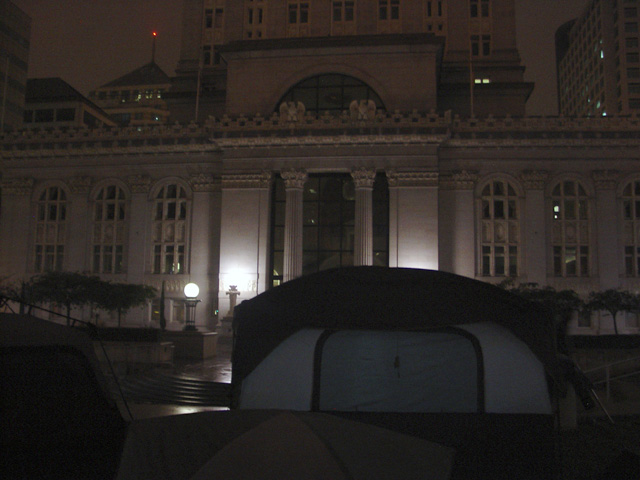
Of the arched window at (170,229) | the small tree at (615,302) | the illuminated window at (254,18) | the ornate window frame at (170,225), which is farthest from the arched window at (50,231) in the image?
the small tree at (615,302)

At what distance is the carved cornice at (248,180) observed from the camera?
123 feet

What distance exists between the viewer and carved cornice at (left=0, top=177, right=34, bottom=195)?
4206cm

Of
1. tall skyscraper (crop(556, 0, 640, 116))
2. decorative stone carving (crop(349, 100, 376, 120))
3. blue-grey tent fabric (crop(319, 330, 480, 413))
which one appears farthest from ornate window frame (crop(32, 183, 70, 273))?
tall skyscraper (crop(556, 0, 640, 116))

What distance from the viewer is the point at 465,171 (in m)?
37.2

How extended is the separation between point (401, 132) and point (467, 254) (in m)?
9.02

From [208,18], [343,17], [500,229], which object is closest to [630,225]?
[500,229]

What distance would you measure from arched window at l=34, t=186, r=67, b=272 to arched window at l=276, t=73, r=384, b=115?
18.0 metres

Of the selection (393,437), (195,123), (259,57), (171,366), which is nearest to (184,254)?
(195,123)

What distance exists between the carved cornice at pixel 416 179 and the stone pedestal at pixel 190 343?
16.8m

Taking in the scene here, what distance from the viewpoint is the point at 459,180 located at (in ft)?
122

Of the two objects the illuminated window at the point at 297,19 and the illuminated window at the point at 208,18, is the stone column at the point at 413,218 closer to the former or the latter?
the illuminated window at the point at 297,19

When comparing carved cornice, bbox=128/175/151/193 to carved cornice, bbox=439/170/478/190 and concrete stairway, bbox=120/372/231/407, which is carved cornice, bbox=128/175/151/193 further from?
concrete stairway, bbox=120/372/231/407

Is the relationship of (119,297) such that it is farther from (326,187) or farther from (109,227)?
(326,187)

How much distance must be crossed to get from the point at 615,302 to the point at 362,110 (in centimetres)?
1872
